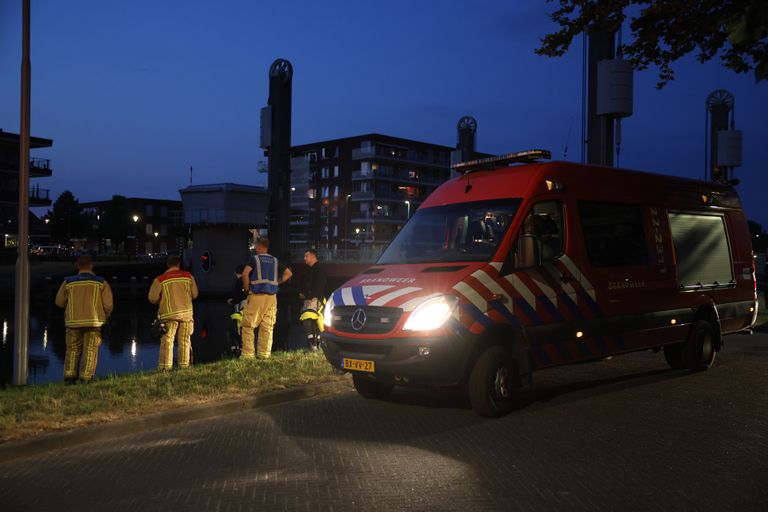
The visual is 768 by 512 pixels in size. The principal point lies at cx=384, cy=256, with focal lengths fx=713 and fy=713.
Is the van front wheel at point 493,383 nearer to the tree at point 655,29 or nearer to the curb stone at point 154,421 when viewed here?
the curb stone at point 154,421

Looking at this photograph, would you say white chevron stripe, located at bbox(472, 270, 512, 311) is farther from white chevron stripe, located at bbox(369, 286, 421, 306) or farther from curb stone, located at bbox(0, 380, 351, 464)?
curb stone, located at bbox(0, 380, 351, 464)

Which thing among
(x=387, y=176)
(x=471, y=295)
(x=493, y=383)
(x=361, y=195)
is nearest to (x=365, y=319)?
(x=471, y=295)

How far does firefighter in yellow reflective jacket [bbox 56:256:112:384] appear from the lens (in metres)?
9.20

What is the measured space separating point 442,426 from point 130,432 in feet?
10.0

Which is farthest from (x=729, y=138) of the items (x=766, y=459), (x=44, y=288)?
(x=44, y=288)

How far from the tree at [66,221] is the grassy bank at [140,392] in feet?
296

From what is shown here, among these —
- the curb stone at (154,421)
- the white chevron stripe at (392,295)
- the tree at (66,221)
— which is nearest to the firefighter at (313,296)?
the curb stone at (154,421)

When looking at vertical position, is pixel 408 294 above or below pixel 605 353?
above

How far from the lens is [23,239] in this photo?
352 inches

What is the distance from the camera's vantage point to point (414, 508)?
4.72 meters

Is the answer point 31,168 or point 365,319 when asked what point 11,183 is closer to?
point 31,168

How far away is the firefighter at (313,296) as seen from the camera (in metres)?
12.3

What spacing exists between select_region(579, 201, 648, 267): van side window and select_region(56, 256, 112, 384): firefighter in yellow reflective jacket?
19.9 feet

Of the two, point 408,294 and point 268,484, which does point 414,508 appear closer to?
point 268,484
